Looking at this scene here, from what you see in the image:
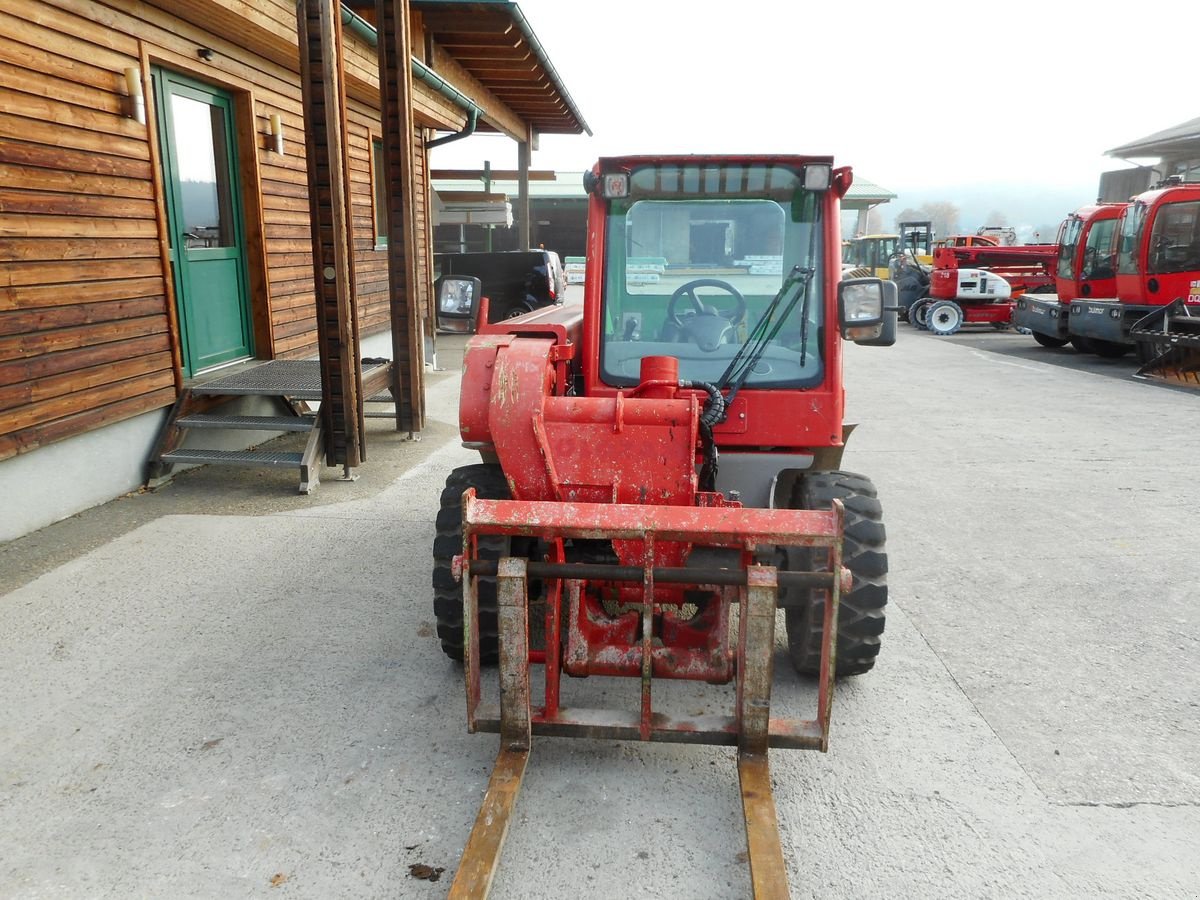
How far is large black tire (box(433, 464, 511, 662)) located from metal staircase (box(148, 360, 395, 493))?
3076mm

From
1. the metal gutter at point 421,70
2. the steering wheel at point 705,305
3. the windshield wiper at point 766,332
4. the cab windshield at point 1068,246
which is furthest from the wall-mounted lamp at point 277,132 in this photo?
the cab windshield at point 1068,246

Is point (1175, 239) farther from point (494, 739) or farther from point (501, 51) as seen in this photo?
point (494, 739)

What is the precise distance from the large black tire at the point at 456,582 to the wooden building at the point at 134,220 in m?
3.11

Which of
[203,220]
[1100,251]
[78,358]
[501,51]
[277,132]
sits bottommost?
[78,358]

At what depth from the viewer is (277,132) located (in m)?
8.20

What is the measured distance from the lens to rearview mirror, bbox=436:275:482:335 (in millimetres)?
4113

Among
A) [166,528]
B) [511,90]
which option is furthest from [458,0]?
[166,528]

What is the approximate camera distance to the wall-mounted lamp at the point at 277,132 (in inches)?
323

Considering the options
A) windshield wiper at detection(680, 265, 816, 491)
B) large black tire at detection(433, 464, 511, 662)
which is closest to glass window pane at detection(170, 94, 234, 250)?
large black tire at detection(433, 464, 511, 662)

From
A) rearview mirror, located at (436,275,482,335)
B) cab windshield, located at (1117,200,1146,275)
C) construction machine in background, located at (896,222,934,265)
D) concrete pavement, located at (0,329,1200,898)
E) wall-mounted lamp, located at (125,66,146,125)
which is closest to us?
concrete pavement, located at (0,329,1200,898)

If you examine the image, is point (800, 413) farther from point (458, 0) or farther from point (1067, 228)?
point (1067, 228)

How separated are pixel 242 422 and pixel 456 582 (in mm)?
3817

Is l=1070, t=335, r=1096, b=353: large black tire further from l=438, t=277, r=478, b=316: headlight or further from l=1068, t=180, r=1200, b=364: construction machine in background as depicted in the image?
l=438, t=277, r=478, b=316: headlight

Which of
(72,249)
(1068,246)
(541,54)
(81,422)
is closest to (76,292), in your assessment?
(72,249)
